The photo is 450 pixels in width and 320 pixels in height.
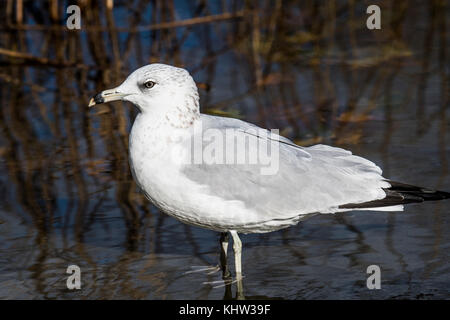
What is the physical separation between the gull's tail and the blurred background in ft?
1.36

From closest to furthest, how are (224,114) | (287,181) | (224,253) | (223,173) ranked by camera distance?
1. (223,173)
2. (287,181)
3. (224,253)
4. (224,114)

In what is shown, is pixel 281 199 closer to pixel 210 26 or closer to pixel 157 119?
pixel 157 119

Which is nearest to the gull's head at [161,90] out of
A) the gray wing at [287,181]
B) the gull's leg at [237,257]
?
the gray wing at [287,181]

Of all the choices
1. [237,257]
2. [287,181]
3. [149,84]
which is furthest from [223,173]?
[149,84]

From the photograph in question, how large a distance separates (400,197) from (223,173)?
101 centimetres

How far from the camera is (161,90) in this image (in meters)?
4.46

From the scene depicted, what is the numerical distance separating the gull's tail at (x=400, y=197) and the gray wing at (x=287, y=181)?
0.11 ft

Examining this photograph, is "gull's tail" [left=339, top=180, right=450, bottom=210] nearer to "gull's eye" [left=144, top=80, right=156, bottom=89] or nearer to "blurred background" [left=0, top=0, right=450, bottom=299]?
"blurred background" [left=0, top=0, right=450, bottom=299]

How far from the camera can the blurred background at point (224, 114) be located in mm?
4742

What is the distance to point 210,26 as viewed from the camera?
9367 mm

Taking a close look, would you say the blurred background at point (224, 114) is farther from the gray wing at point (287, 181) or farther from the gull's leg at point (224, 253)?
the gray wing at point (287, 181)

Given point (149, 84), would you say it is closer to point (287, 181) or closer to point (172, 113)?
point (172, 113)

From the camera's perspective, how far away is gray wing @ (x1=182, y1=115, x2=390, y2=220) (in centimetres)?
443

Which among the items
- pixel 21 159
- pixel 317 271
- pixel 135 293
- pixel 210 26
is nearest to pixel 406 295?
pixel 317 271
